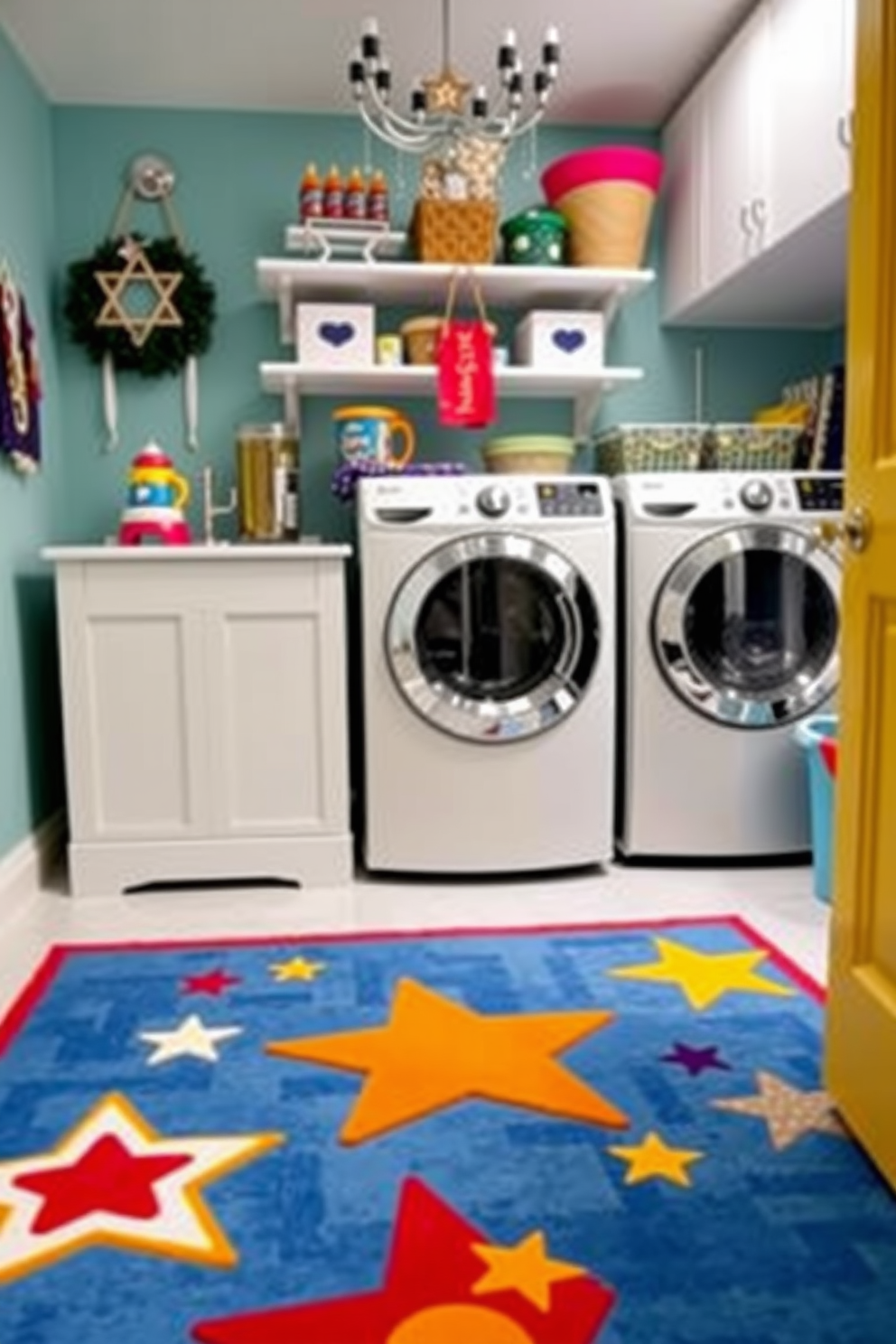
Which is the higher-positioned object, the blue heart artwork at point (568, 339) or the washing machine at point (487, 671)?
the blue heart artwork at point (568, 339)

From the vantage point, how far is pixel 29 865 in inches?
102

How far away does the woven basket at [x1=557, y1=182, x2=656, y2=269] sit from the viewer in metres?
2.94

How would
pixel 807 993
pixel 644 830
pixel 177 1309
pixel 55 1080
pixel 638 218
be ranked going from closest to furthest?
pixel 177 1309, pixel 55 1080, pixel 807 993, pixel 644 830, pixel 638 218

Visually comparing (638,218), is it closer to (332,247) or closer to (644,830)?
(332,247)

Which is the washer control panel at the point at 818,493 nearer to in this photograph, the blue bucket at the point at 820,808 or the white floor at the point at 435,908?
the blue bucket at the point at 820,808

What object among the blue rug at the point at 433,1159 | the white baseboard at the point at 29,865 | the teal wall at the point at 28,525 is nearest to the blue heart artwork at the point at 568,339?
the teal wall at the point at 28,525

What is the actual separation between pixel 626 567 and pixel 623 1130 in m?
1.51

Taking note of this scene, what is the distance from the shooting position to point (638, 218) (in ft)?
9.77

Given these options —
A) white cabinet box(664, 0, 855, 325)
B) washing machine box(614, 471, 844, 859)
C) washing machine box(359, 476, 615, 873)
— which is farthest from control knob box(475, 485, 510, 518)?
white cabinet box(664, 0, 855, 325)

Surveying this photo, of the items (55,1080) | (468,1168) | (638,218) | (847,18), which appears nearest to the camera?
(468,1168)

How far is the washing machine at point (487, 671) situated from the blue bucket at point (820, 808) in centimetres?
49

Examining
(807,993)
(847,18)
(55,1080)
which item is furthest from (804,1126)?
(847,18)

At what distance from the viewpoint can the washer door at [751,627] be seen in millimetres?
2641

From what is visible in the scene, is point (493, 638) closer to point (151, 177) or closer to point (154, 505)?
point (154, 505)
